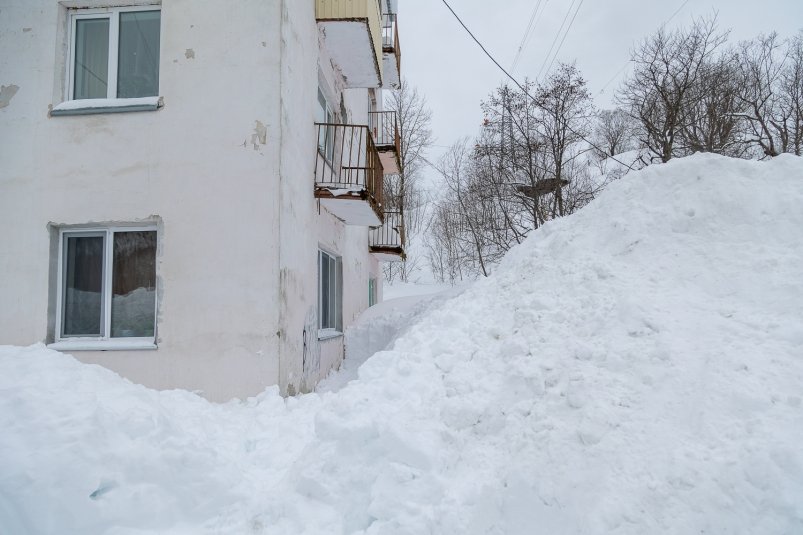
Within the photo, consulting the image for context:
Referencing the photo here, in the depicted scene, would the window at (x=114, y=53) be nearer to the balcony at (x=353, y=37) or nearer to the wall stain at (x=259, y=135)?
the wall stain at (x=259, y=135)

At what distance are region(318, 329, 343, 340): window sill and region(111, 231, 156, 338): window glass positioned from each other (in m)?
2.38

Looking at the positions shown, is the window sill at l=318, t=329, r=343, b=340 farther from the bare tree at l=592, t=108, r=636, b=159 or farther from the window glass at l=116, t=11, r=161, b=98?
the bare tree at l=592, t=108, r=636, b=159

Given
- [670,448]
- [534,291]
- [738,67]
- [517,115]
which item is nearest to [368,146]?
[534,291]

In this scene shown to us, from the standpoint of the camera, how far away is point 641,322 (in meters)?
4.16

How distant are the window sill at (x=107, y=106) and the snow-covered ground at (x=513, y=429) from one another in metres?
3.02

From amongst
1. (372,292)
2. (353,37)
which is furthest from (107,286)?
(372,292)

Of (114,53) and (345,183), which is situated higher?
(114,53)

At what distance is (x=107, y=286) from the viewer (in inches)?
222

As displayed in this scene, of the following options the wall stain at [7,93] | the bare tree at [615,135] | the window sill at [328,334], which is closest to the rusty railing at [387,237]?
the window sill at [328,334]

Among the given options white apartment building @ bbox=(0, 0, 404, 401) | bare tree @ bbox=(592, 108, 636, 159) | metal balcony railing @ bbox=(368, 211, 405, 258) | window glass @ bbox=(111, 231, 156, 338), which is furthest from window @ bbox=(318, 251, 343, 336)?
bare tree @ bbox=(592, 108, 636, 159)

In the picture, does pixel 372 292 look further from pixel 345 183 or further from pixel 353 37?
pixel 353 37

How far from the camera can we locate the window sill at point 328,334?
7.51 metres

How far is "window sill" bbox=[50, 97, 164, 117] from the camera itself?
5656 millimetres

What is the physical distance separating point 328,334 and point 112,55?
4646 mm
